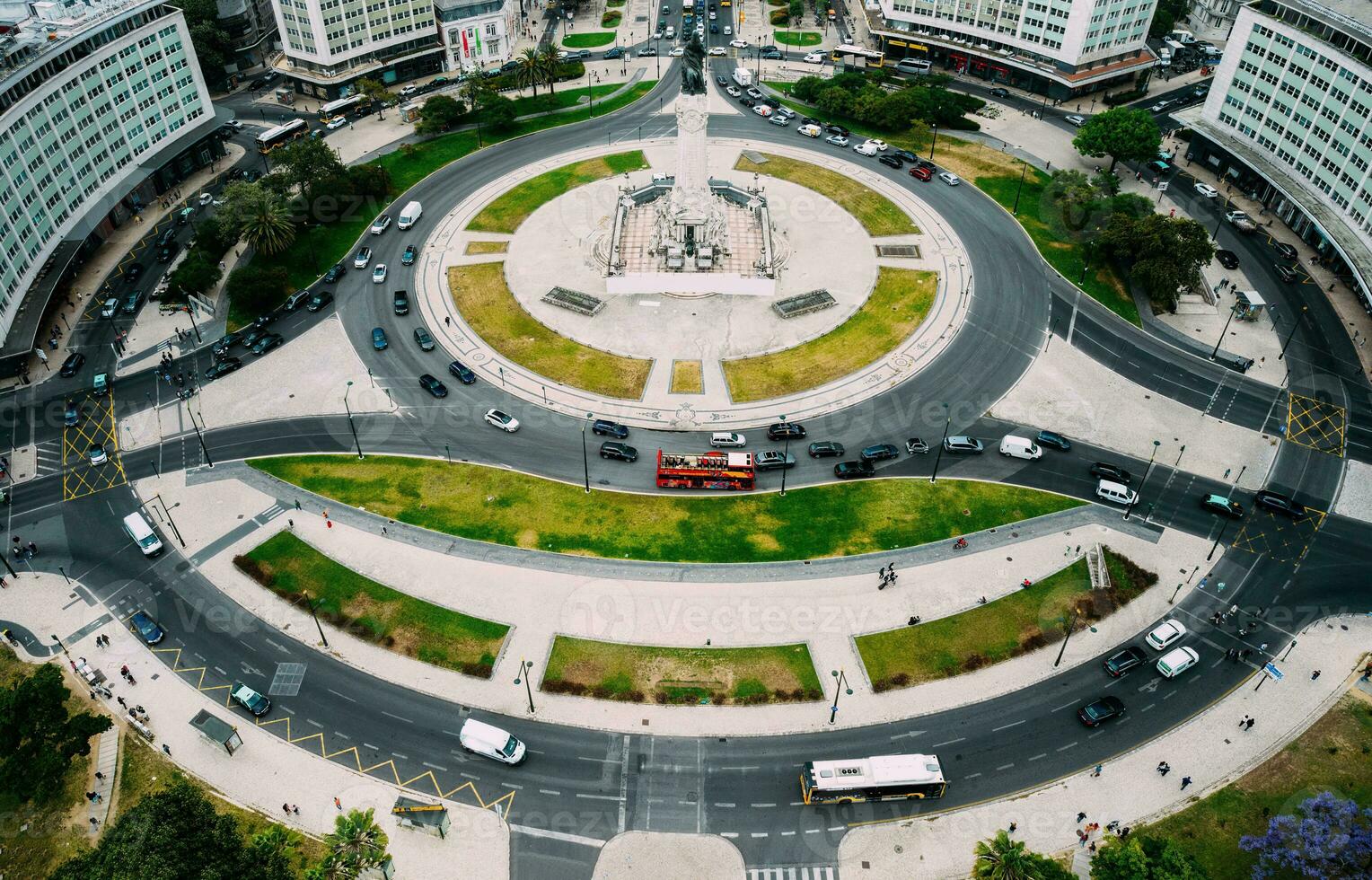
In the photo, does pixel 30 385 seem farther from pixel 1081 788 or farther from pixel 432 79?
pixel 1081 788

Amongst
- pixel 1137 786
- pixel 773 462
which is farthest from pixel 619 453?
pixel 1137 786

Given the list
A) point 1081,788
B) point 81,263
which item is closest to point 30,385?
point 81,263

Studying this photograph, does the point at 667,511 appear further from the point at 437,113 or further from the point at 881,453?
the point at 437,113

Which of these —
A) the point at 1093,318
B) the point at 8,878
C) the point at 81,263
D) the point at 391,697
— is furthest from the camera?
the point at 81,263

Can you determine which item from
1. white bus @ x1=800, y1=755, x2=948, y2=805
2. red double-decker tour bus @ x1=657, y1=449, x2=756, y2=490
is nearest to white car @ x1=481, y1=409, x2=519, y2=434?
red double-decker tour bus @ x1=657, y1=449, x2=756, y2=490

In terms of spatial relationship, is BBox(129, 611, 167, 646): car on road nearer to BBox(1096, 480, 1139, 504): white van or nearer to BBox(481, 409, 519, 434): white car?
BBox(481, 409, 519, 434): white car

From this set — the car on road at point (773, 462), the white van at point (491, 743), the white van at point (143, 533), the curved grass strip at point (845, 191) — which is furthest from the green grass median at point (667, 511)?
the curved grass strip at point (845, 191)
